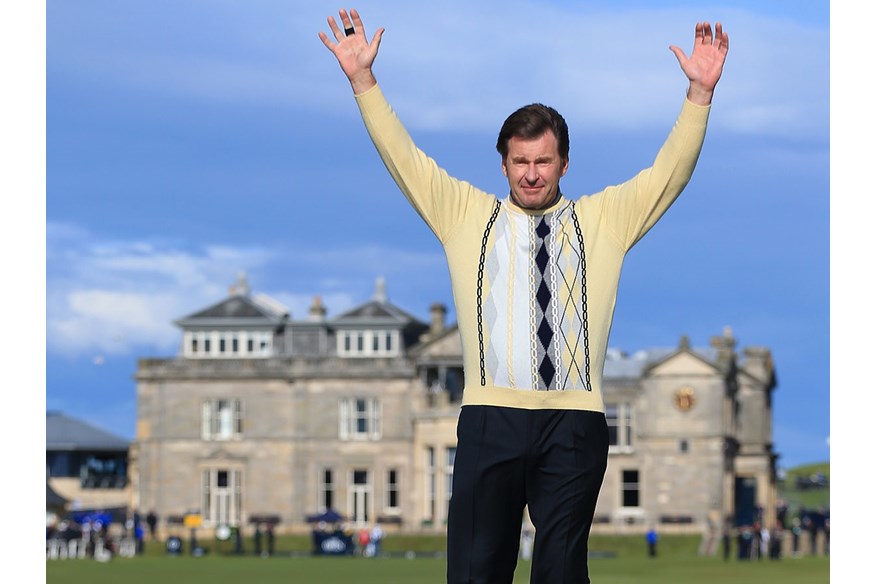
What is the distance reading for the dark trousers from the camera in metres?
5.05

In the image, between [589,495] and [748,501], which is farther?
[748,501]

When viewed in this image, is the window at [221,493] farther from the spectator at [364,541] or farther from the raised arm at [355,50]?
the raised arm at [355,50]

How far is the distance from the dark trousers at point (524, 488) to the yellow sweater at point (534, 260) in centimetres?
7

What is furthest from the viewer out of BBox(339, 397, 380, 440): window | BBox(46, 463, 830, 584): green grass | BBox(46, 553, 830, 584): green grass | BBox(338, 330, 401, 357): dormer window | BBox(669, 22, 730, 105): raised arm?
BBox(338, 330, 401, 357): dormer window

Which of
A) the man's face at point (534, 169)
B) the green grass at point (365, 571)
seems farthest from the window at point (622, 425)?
the man's face at point (534, 169)

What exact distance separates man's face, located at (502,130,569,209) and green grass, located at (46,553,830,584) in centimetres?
2810

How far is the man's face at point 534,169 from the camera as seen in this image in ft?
16.7

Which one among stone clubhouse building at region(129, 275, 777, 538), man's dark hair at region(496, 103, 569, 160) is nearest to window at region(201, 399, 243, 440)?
stone clubhouse building at region(129, 275, 777, 538)

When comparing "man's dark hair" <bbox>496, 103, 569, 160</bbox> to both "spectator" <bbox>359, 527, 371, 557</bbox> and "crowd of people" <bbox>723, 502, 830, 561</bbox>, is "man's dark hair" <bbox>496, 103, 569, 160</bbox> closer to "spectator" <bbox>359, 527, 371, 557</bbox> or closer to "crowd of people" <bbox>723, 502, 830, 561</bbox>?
"crowd of people" <bbox>723, 502, 830, 561</bbox>

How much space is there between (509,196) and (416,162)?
0.31m

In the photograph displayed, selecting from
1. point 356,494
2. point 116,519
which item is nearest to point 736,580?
point 356,494

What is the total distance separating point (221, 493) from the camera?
67625 mm
